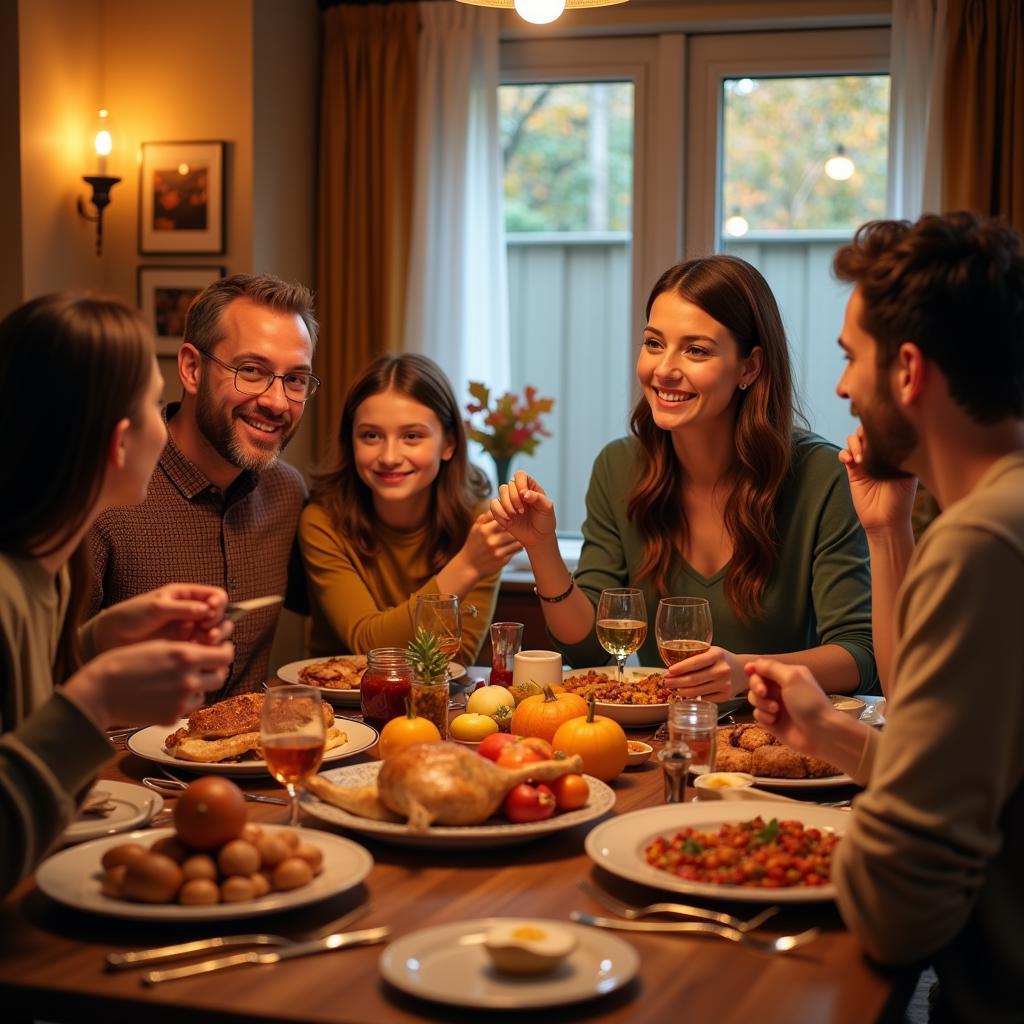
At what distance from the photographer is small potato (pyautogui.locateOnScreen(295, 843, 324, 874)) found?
1455mm

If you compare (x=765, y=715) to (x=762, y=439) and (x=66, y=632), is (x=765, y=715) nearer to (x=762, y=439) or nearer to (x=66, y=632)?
(x=66, y=632)

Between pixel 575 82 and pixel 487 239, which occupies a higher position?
pixel 575 82

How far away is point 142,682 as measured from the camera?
139 cm

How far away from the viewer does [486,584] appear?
3.11 meters

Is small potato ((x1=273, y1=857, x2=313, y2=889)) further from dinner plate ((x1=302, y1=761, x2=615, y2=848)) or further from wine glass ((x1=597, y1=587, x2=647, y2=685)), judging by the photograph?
wine glass ((x1=597, y1=587, x2=647, y2=685))

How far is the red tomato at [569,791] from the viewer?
170 cm

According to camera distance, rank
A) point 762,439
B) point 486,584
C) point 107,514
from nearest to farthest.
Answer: point 107,514
point 762,439
point 486,584

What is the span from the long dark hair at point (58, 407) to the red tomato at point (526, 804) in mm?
631

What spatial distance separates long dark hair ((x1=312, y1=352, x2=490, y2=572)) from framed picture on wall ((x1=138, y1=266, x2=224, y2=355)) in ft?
6.01

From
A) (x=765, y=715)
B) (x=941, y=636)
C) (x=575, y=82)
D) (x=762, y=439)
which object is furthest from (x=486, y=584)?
(x=575, y=82)

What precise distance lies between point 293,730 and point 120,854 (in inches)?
10.4

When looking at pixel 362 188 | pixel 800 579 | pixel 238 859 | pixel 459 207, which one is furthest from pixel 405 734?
pixel 362 188

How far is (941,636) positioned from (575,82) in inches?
168

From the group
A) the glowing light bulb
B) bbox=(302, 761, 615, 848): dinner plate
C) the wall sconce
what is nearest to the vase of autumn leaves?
the wall sconce
